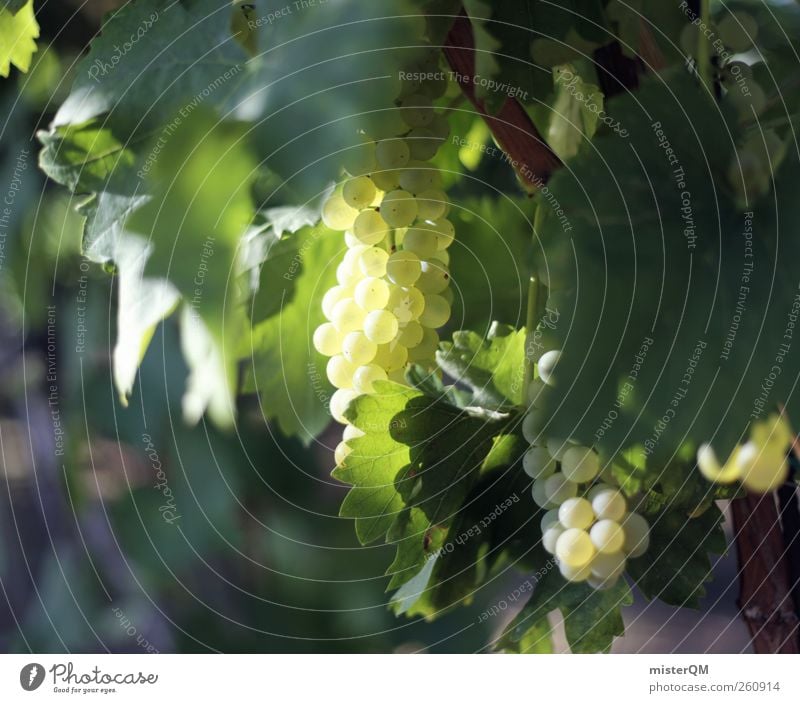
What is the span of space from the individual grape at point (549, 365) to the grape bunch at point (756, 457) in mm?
49

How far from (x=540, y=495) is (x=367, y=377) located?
70 mm

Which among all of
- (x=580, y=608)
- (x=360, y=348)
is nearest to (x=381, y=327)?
(x=360, y=348)

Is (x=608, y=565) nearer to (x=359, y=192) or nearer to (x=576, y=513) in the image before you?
(x=576, y=513)

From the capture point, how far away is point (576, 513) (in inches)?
12.7

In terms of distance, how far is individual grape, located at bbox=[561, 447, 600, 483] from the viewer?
0.32 m

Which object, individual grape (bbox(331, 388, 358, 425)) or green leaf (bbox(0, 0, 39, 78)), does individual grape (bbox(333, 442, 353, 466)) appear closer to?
individual grape (bbox(331, 388, 358, 425))

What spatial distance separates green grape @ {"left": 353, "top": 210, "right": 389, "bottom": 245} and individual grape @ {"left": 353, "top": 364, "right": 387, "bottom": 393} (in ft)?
0.14

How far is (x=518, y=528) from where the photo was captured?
13.6 inches

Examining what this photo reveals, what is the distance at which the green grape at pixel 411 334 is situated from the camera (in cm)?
34

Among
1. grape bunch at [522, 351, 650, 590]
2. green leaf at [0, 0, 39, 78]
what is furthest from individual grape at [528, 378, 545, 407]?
green leaf at [0, 0, 39, 78]
